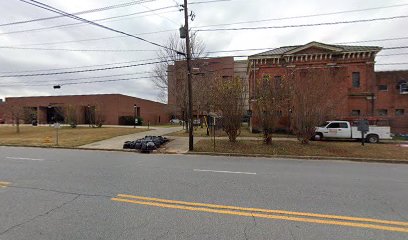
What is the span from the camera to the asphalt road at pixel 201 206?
3879 mm

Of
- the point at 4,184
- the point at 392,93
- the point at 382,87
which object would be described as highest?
the point at 382,87

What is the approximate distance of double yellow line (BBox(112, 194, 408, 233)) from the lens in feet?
13.5

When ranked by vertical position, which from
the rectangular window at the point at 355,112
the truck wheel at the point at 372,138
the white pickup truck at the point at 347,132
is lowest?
the truck wheel at the point at 372,138

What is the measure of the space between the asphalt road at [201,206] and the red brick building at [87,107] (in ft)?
113

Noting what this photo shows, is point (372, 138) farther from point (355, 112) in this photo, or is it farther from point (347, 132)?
point (355, 112)

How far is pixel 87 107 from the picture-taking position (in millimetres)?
46562

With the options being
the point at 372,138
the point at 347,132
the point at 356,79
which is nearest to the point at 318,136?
the point at 347,132

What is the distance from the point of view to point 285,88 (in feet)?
50.6

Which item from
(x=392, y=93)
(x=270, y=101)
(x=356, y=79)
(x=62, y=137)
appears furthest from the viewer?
(x=392, y=93)

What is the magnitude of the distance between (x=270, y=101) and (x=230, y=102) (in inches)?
96.6

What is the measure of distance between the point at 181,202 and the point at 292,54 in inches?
991

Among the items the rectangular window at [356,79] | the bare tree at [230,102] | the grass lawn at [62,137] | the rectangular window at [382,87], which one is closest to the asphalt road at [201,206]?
the bare tree at [230,102]

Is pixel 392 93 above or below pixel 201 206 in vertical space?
above

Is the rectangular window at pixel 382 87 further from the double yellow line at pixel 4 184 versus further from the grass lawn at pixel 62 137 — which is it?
the double yellow line at pixel 4 184
